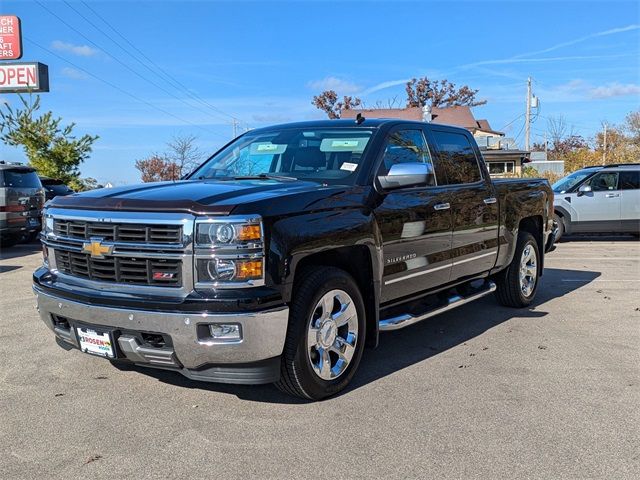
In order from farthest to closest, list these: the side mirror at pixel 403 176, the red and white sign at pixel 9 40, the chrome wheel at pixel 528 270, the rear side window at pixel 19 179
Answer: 1. the red and white sign at pixel 9 40
2. the rear side window at pixel 19 179
3. the chrome wheel at pixel 528 270
4. the side mirror at pixel 403 176

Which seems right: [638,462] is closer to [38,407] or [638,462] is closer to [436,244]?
[436,244]

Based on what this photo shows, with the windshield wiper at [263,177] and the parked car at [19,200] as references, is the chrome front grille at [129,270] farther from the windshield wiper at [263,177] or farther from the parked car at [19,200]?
the parked car at [19,200]

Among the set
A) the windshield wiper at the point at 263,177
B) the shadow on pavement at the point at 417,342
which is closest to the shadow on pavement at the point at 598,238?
the shadow on pavement at the point at 417,342

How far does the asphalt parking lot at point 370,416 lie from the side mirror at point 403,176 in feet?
4.81

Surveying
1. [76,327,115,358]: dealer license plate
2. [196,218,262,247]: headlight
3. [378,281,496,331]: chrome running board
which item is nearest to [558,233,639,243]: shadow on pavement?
[378,281,496,331]: chrome running board

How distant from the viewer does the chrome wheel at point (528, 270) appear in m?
6.78

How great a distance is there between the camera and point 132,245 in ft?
11.4

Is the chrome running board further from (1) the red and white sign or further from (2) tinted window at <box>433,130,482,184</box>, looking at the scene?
(1) the red and white sign

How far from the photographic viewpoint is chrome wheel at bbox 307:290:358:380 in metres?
3.82

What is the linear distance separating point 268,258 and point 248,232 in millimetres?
198

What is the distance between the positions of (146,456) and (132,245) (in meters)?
1.21

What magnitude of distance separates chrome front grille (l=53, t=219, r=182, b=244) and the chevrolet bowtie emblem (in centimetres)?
4

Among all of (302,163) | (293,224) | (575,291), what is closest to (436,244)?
(302,163)

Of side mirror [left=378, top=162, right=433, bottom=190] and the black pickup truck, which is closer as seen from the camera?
the black pickup truck
